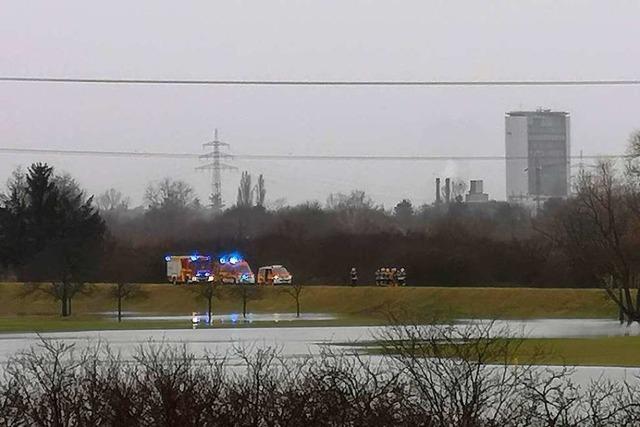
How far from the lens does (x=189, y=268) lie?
69.8 meters

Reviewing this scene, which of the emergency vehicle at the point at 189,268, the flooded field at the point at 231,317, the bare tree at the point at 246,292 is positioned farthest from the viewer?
the emergency vehicle at the point at 189,268

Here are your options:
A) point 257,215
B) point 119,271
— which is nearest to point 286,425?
point 119,271

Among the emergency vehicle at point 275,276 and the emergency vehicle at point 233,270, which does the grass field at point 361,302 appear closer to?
the emergency vehicle at point 275,276

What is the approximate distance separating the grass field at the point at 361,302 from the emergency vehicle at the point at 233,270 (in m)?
1.12

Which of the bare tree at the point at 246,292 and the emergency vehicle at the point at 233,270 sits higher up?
the emergency vehicle at the point at 233,270

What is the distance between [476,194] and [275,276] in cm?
3389

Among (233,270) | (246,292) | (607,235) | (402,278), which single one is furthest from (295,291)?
(607,235)

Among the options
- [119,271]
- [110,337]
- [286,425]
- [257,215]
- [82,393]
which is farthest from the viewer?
[257,215]

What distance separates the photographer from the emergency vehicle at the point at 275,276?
229 feet

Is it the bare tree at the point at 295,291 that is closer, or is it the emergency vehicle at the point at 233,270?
the bare tree at the point at 295,291

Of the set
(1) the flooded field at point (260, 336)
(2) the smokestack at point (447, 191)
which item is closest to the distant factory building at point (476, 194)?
(2) the smokestack at point (447, 191)

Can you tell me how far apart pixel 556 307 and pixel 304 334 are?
23984 mm

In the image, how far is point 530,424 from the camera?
1208 cm

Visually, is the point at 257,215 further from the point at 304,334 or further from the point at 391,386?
the point at 391,386
